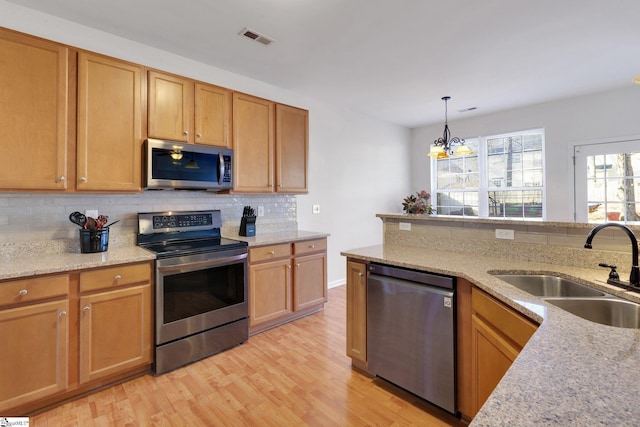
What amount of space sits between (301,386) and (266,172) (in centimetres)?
199

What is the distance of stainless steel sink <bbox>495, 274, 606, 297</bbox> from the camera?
1559 millimetres

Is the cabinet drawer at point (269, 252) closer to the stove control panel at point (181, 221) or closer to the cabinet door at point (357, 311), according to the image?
the stove control panel at point (181, 221)

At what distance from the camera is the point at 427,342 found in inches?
71.7

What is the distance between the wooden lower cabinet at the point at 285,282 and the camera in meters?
2.85

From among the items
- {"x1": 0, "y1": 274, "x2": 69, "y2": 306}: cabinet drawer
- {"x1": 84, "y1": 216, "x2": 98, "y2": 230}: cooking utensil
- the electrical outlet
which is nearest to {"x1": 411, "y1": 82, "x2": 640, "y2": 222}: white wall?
the electrical outlet

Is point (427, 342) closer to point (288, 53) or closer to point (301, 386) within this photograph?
point (301, 386)

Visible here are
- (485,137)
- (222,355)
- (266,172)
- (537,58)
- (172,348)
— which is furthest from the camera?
(485,137)

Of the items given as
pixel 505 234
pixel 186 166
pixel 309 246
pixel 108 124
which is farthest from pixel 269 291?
pixel 505 234

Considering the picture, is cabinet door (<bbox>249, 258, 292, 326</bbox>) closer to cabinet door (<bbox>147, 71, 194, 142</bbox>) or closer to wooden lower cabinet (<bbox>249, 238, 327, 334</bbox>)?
wooden lower cabinet (<bbox>249, 238, 327, 334</bbox>)

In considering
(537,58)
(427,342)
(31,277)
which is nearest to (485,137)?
(537,58)

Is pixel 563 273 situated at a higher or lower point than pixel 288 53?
lower

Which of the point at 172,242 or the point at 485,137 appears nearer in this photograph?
the point at 172,242

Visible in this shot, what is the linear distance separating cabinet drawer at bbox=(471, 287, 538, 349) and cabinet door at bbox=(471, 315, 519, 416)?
0.05 m

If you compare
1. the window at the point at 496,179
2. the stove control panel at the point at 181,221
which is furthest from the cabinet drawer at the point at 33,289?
the window at the point at 496,179
